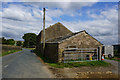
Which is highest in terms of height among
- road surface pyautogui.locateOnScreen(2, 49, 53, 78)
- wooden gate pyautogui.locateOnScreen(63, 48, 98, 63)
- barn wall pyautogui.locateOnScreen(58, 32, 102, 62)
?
barn wall pyautogui.locateOnScreen(58, 32, 102, 62)

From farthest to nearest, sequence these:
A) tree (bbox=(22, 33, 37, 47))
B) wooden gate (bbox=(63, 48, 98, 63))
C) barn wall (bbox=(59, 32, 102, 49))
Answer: tree (bbox=(22, 33, 37, 47)) < barn wall (bbox=(59, 32, 102, 49)) < wooden gate (bbox=(63, 48, 98, 63))

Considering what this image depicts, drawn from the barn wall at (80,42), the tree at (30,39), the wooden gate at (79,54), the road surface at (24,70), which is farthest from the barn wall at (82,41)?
the tree at (30,39)

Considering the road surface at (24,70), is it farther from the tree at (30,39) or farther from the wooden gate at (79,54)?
the tree at (30,39)

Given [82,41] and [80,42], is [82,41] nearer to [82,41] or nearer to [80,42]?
[82,41]

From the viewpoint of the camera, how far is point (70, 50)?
1277cm

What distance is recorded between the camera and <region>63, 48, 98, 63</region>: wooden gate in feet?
40.9

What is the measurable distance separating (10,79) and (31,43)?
253 feet

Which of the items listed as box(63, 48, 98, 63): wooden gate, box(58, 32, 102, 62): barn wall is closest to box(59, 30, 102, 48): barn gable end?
box(58, 32, 102, 62): barn wall

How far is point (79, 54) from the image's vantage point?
519 inches

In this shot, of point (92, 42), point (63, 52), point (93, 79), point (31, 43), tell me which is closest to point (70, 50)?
point (63, 52)

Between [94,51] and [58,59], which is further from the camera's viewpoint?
[94,51]

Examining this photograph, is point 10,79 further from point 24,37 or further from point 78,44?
point 24,37

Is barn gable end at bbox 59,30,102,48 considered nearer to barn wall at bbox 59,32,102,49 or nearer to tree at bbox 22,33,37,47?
barn wall at bbox 59,32,102,49

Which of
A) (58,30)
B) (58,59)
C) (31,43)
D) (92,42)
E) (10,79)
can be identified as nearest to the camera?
(10,79)
